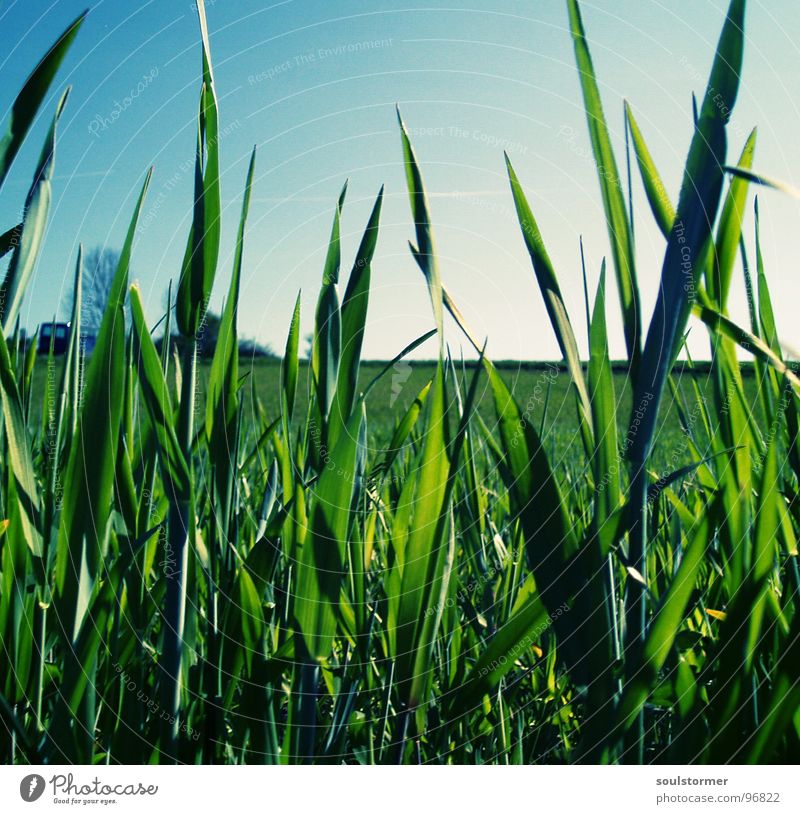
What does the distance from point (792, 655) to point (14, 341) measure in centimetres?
52

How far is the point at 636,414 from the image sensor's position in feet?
0.94

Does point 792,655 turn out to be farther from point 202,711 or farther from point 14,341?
point 14,341

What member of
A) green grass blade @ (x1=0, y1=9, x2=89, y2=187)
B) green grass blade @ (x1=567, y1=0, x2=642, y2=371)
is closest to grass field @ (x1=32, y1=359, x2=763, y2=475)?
green grass blade @ (x1=567, y1=0, x2=642, y2=371)

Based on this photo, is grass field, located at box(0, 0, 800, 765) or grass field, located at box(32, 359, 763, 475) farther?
grass field, located at box(32, 359, 763, 475)

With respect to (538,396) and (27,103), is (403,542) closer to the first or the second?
(538,396)

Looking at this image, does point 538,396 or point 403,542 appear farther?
point 538,396

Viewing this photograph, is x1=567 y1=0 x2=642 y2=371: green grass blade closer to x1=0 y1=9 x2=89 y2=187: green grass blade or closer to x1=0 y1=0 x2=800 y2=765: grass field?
x1=0 y1=0 x2=800 y2=765: grass field
